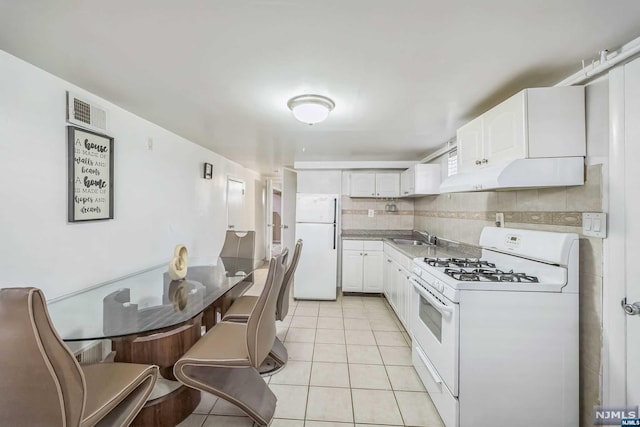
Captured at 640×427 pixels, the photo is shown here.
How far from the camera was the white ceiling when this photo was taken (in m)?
1.13

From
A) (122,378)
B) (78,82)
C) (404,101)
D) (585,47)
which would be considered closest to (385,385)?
(122,378)

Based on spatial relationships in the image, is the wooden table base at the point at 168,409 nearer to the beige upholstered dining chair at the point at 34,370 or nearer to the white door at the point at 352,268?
the beige upholstered dining chair at the point at 34,370

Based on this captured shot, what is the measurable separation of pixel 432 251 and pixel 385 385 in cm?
153

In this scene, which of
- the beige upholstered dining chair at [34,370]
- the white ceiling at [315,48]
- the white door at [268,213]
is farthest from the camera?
the white door at [268,213]

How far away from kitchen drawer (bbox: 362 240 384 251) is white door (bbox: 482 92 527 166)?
7.90ft

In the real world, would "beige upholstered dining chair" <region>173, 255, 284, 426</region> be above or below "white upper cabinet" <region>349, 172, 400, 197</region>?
below

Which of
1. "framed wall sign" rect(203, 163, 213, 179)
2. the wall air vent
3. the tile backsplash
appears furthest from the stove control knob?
"framed wall sign" rect(203, 163, 213, 179)

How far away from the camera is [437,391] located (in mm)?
Answer: 1794

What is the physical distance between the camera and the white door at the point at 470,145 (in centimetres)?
201

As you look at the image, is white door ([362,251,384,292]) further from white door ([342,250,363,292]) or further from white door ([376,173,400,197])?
white door ([376,173,400,197])

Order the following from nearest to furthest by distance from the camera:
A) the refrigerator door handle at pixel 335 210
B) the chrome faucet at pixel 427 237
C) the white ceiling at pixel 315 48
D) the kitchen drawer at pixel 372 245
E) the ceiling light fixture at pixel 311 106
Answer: the white ceiling at pixel 315 48 < the ceiling light fixture at pixel 311 106 < the chrome faucet at pixel 427 237 < the refrigerator door handle at pixel 335 210 < the kitchen drawer at pixel 372 245

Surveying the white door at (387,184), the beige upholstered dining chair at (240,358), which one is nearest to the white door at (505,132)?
the beige upholstered dining chair at (240,358)

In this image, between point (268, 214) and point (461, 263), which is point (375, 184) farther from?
point (268, 214)

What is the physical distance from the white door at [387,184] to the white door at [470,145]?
82.3 inches
